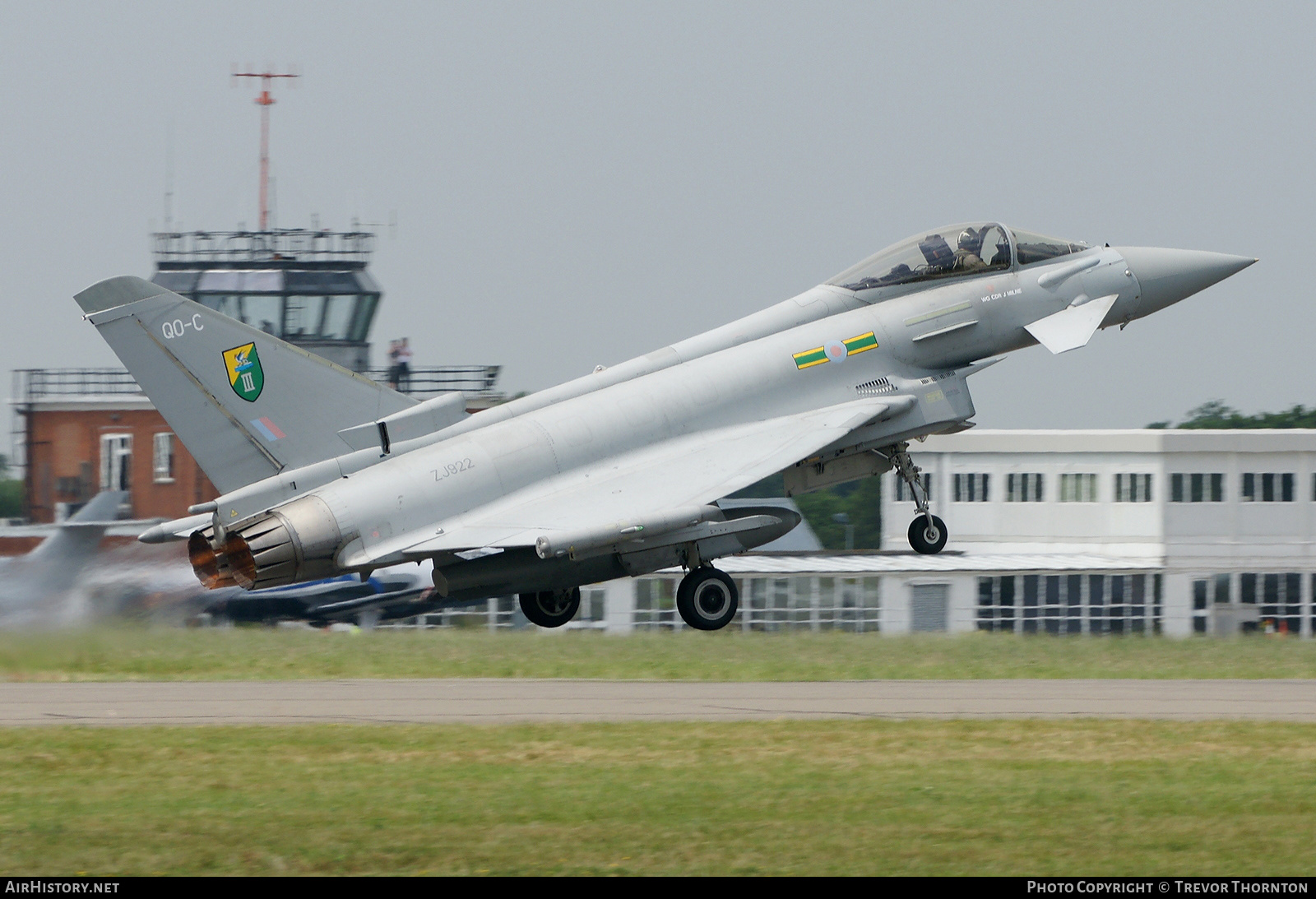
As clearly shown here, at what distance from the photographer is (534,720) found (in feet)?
51.5

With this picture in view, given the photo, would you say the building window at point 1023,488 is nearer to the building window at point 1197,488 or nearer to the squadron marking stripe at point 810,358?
the building window at point 1197,488

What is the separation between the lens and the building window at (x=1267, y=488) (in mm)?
51844

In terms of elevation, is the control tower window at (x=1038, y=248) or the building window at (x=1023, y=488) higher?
the control tower window at (x=1038, y=248)

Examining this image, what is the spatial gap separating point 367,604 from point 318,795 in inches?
842

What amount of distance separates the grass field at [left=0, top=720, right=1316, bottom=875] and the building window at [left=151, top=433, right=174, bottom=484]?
2717 cm

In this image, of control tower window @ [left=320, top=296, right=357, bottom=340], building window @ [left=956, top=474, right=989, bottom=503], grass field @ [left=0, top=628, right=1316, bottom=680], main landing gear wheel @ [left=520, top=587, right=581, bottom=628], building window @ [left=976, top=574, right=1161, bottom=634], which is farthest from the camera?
building window @ [left=956, top=474, right=989, bottom=503]

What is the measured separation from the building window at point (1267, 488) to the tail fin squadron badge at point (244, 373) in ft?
137

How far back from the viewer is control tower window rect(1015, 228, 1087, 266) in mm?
19688

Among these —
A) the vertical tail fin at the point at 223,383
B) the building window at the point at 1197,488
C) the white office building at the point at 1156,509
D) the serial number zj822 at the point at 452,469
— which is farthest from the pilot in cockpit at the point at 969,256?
the building window at the point at 1197,488

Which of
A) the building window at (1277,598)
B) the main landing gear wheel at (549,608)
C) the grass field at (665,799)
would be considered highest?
the main landing gear wheel at (549,608)

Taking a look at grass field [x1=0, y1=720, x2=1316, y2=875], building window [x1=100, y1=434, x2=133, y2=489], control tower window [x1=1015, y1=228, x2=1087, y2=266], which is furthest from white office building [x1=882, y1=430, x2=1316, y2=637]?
grass field [x1=0, y1=720, x2=1316, y2=875]

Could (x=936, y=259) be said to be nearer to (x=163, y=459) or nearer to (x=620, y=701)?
(x=620, y=701)

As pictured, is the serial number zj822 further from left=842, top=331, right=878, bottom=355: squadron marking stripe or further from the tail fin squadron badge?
left=842, top=331, right=878, bottom=355: squadron marking stripe

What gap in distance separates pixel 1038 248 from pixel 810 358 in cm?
329
